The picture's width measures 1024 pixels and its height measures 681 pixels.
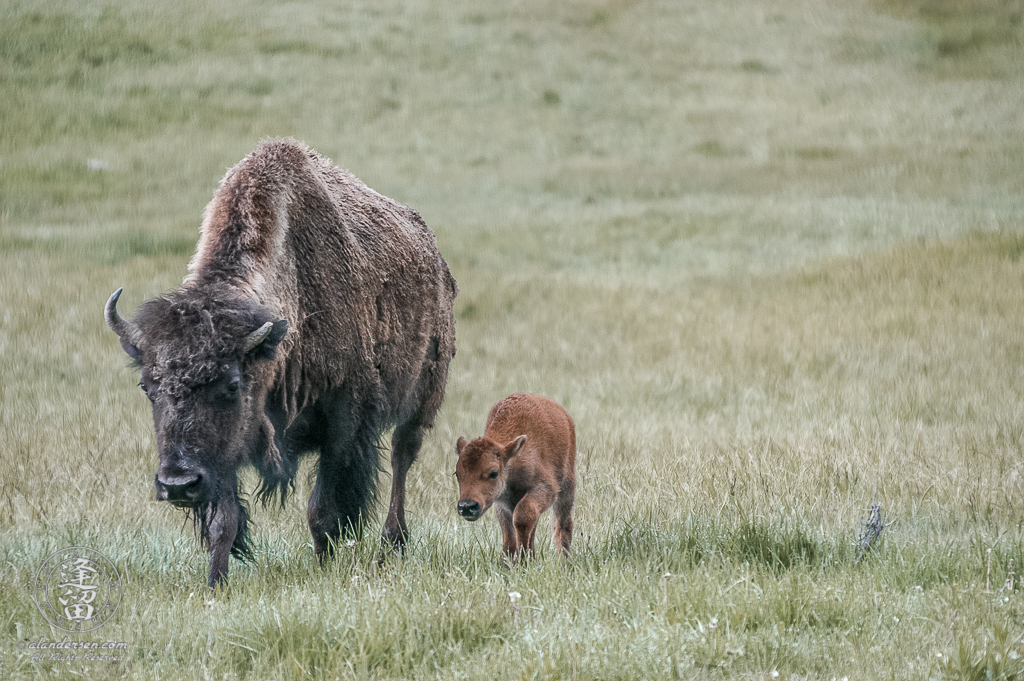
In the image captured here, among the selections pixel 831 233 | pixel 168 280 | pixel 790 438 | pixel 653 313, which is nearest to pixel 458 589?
pixel 790 438

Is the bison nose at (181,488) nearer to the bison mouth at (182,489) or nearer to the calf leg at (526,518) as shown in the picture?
the bison mouth at (182,489)

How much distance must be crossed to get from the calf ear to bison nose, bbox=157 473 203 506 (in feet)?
6.01

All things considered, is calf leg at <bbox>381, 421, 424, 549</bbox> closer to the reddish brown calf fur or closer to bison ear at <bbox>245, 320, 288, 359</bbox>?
the reddish brown calf fur

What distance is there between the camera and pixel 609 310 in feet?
48.2

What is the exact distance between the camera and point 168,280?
14.9 meters

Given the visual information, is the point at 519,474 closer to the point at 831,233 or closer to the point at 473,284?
the point at 473,284

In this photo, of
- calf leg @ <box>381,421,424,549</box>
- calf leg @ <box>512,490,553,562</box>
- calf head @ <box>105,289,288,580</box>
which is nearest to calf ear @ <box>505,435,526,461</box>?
calf leg @ <box>512,490,553,562</box>

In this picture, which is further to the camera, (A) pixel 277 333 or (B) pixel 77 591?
(A) pixel 277 333

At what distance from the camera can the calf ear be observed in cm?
551

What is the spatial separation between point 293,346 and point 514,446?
1356 millimetres

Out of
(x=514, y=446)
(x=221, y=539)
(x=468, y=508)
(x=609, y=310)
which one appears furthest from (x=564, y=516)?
(x=609, y=310)

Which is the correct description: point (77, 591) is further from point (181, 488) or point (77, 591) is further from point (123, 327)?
point (123, 327)

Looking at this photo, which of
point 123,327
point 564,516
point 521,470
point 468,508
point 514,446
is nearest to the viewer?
point 123,327

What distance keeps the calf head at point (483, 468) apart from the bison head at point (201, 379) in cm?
116
